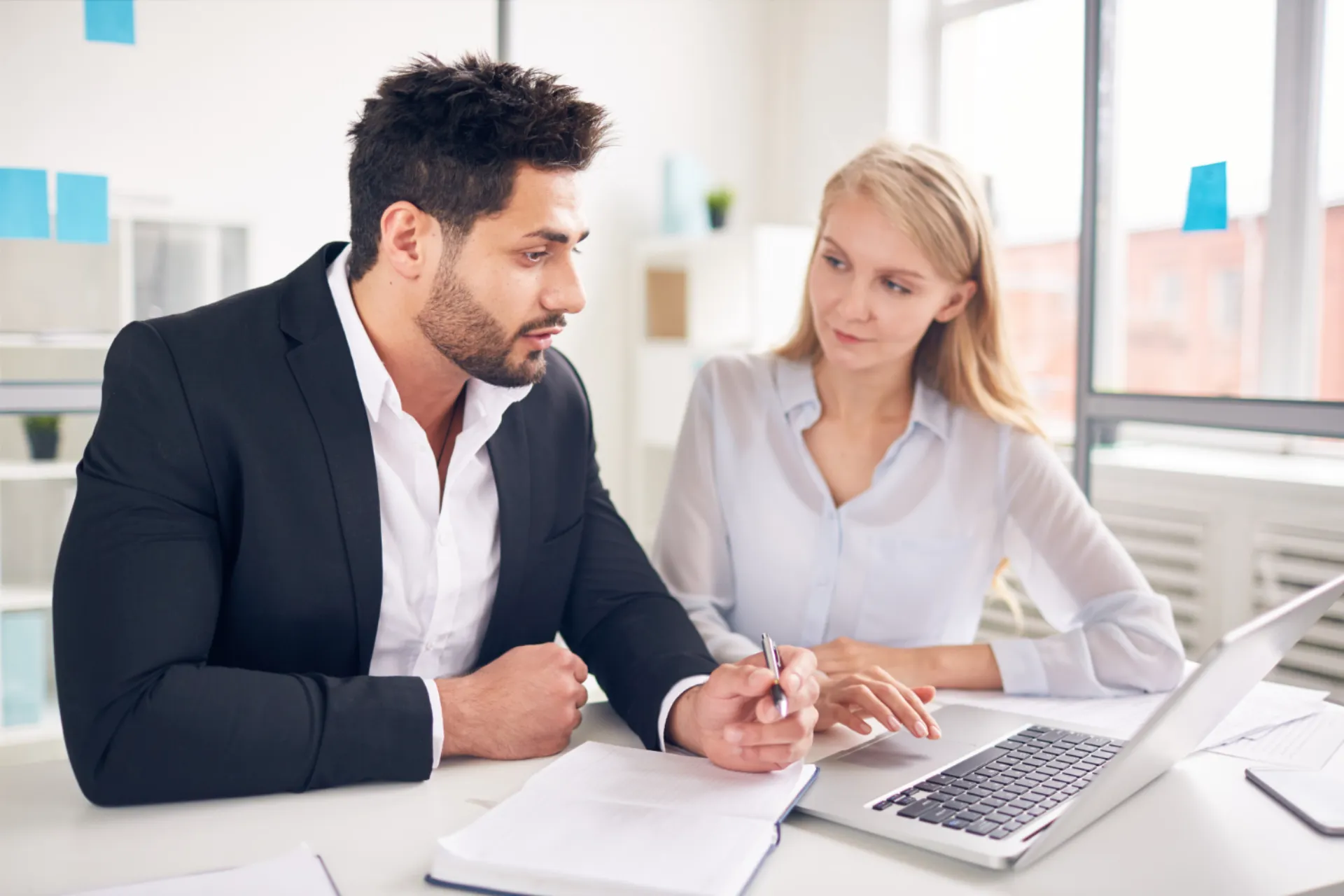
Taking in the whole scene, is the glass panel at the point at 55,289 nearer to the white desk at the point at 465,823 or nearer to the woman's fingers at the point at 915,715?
the white desk at the point at 465,823

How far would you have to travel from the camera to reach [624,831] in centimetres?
88

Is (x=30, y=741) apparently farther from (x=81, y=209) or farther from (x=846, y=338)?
(x=846, y=338)

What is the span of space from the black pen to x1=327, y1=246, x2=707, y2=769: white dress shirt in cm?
45

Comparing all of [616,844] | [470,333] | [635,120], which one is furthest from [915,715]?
[635,120]

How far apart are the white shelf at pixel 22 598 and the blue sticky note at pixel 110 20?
1.30 meters

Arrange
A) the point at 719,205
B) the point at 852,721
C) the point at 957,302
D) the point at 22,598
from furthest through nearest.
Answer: the point at 719,205 → the point at 22,598 → the point at 957,302 → the point at 852,721

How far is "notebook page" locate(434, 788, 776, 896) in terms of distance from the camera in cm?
80

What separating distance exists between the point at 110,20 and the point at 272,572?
1.99 m

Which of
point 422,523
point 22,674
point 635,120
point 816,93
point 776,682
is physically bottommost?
point 22,674

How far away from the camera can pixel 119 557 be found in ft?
3.43

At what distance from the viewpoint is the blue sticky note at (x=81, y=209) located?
2453mm

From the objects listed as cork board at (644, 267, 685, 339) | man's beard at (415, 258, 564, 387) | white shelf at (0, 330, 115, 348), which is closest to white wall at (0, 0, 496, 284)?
white shelf at (0, 330, 115, 348)

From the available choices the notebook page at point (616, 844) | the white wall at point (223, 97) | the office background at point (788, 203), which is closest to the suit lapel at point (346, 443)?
the notebook page at point (616, 844)

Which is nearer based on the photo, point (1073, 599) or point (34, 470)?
point (1073, 599)
